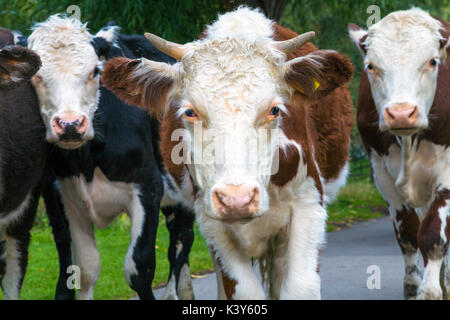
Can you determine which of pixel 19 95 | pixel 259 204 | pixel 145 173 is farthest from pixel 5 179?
pixel 259 204

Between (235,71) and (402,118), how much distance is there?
6.41 feet

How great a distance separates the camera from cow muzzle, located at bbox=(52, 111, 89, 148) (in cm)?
624

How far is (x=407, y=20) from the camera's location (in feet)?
24.1

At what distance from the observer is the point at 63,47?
6.79 metres

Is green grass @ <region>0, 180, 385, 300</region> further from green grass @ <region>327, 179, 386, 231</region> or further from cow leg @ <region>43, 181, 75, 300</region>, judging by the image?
cow leg @ <region>43, 181, 75, 300</region>

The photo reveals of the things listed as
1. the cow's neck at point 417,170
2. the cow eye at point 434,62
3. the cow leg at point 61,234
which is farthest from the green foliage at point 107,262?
the cow eye at point 434,62

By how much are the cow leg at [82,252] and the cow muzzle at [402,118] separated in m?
2.80

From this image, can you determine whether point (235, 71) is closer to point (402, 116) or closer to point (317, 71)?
point (317, 71)

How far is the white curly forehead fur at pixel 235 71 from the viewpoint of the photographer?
504 cm

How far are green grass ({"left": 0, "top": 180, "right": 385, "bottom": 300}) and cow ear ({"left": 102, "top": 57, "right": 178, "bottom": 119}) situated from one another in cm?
370

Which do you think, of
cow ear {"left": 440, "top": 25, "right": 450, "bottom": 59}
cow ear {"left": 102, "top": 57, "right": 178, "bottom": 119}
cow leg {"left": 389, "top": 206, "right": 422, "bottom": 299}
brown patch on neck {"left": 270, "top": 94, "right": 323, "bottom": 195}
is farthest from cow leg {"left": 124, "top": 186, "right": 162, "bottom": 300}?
cow ear {"left": 440, "top": 25, "right": 450, "bottom": 59}
